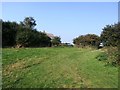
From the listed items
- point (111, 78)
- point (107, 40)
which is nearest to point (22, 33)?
point (107, 40)

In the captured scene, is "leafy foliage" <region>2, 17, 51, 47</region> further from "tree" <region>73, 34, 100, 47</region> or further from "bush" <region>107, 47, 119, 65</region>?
"bush" <region>107, 47, 119, 65</region>

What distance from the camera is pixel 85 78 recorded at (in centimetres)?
1272

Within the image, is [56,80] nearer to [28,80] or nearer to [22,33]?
[28,80]

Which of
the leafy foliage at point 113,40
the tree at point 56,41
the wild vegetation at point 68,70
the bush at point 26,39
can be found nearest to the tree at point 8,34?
the bush at point 26,39

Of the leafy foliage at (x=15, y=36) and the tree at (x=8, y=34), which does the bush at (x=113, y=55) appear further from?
the tree at (x=8, y=34)

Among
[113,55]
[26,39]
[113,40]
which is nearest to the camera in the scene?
[113,55]

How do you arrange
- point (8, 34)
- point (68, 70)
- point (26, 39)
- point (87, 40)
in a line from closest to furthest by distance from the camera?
point (68, 70) → point (26, 39) → point (8, 34) → point (87, 40)

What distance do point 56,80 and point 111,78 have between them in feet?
8.44

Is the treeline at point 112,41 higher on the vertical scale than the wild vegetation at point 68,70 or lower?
higher

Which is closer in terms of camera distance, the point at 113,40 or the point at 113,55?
the point at 113,55

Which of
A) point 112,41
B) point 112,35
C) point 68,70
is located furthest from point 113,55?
point 68,70

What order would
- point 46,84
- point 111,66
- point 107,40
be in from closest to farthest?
point 46,84 < point 111,66 < point 107,40

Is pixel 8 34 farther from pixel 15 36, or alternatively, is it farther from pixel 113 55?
pixel 113 55

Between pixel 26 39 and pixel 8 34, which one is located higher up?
pixel 8 34
